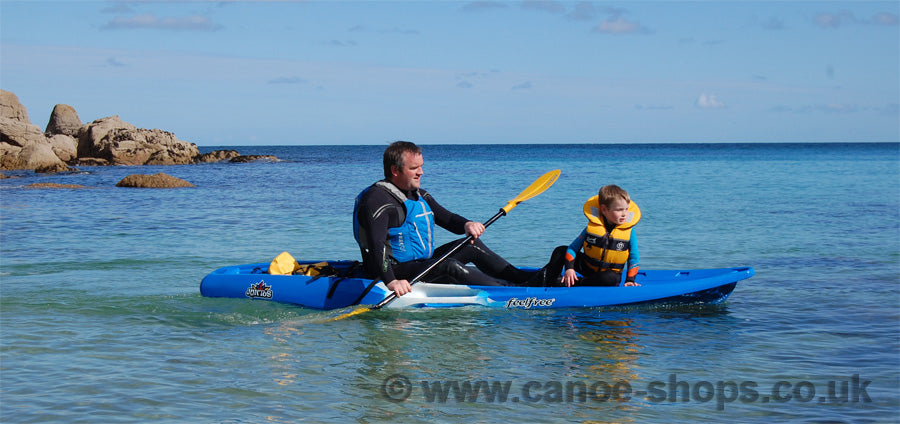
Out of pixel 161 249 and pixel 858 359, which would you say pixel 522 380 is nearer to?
pixel 858 359

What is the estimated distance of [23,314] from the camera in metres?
6.76

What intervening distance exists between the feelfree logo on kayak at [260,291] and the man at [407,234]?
1017mm

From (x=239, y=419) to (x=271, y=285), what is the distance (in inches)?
122

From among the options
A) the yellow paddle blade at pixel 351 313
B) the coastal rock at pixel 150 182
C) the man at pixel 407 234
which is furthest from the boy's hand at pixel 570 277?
the coastal rock at pixel 150 182

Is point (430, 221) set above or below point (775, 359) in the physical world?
above

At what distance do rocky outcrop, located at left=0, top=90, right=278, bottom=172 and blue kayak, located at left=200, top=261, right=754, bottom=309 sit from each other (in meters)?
31.0

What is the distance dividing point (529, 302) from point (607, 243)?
813 millimetres

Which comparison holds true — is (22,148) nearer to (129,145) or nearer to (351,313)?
(129,145)

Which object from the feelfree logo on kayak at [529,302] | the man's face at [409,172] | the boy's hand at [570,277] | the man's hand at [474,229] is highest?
the man's face at [409,172]

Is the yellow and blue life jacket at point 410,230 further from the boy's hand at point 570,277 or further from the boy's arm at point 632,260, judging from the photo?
the boy's arm at point 632,260

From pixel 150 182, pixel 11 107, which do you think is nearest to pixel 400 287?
pixel 150 182

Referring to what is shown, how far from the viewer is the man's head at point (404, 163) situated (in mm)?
6297

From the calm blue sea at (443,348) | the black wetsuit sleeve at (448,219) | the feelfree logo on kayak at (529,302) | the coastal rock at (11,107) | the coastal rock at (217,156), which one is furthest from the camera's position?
the coastal rock at (217,156)

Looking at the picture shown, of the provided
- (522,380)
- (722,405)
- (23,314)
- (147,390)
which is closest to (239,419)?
(147,390)
